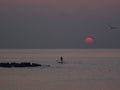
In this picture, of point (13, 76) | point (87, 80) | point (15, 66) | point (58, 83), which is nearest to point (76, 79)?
point (87, 80)

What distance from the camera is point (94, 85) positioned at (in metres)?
47.0

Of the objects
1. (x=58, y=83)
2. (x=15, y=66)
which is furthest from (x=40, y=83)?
(x=15, y=66)

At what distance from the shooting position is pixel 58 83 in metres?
48.9

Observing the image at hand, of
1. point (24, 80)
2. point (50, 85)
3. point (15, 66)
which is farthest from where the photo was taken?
point (15, 66)

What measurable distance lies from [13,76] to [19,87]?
12.0 metres

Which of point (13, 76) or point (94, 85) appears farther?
point (13, 76)

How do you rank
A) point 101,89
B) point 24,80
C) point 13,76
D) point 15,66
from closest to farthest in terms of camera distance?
point 101,89 < point 24,80 < point 13,76 < point 15,66

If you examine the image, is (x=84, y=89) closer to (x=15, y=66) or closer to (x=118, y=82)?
(x=118, y=82)

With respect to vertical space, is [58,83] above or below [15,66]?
below

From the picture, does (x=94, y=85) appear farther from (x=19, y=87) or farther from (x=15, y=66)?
(x=15, y=66)

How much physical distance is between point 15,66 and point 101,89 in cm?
3145

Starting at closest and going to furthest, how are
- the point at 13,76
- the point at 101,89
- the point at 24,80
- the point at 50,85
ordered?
the point at 101,89 → the point at 50,85 → the point at 24,80 → the point at 13,76

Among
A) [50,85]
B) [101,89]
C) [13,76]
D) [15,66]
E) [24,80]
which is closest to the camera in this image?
[101,89]

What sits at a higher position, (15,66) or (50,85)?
(15,66)
